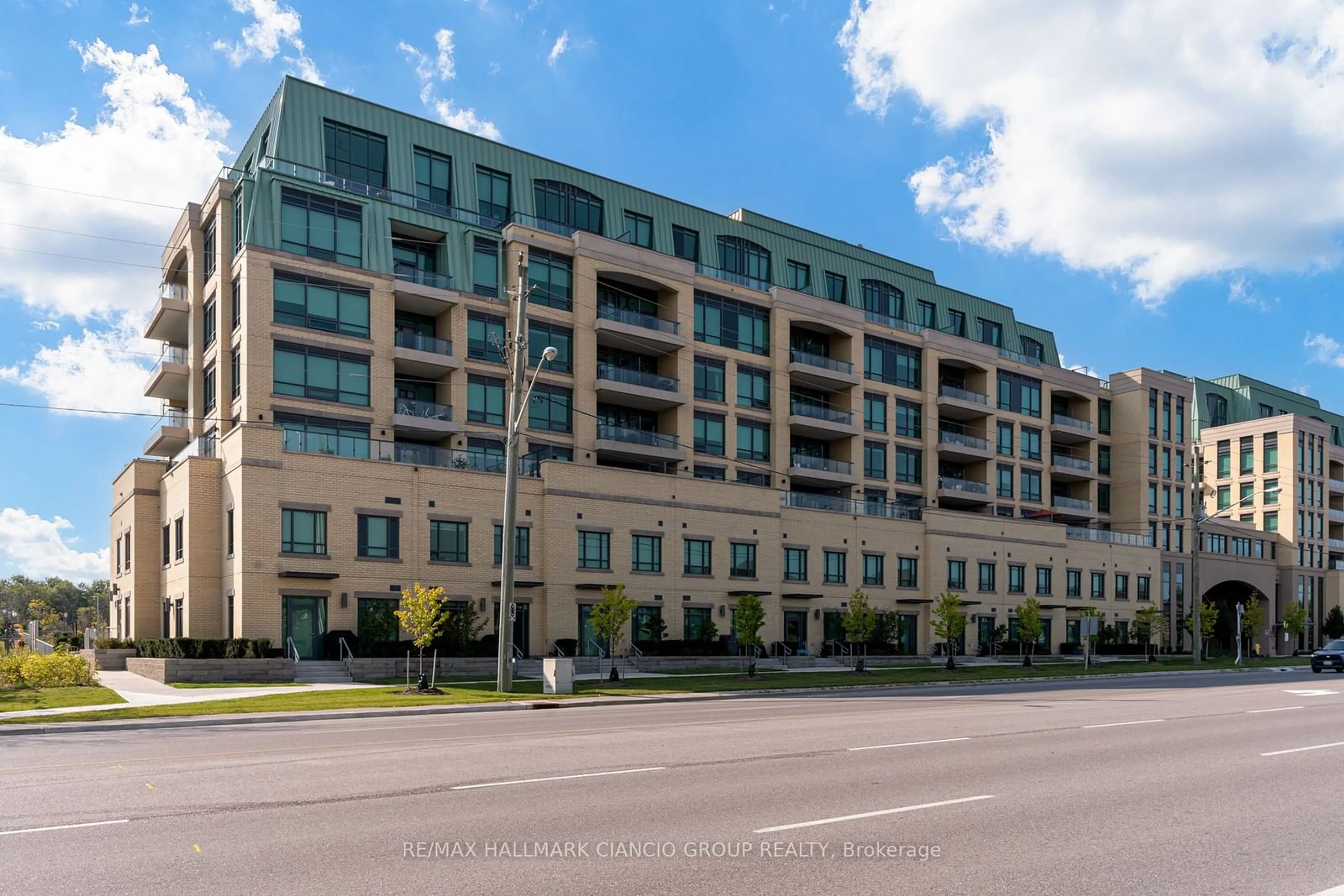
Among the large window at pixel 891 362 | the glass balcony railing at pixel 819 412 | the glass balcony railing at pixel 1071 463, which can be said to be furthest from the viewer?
the glass balcony railing at pixel 1071 463

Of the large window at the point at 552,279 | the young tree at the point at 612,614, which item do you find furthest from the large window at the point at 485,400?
the young tree at the point at 612,614

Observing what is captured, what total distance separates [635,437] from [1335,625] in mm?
76091

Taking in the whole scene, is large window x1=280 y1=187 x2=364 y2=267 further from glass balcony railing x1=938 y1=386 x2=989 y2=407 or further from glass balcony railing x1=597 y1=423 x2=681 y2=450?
glass balcony railing x1=938 y1=386 x2=989 y2=407

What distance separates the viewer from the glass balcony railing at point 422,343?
156 feet

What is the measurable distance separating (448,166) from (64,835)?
151 feet

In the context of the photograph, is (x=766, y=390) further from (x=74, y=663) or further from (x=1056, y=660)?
(x=74, y=663)

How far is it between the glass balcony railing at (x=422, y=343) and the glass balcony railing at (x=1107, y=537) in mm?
44731

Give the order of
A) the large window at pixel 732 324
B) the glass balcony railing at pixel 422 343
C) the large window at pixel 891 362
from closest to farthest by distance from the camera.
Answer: the glass balcony railing at pixel 422 343 < the large window at pixel 732 324 < the large window at pixel 891 362

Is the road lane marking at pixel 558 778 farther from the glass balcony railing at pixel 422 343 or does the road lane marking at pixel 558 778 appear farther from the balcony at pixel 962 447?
the balcony at pixel 962 447

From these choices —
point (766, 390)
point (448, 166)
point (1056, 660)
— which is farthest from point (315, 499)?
point (1056, 660)

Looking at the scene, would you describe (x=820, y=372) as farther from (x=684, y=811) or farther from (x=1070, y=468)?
(x=684, y=811)

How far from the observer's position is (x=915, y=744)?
1639 centimetres

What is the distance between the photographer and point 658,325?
181 feet

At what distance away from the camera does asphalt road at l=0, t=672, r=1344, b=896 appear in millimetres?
7871
